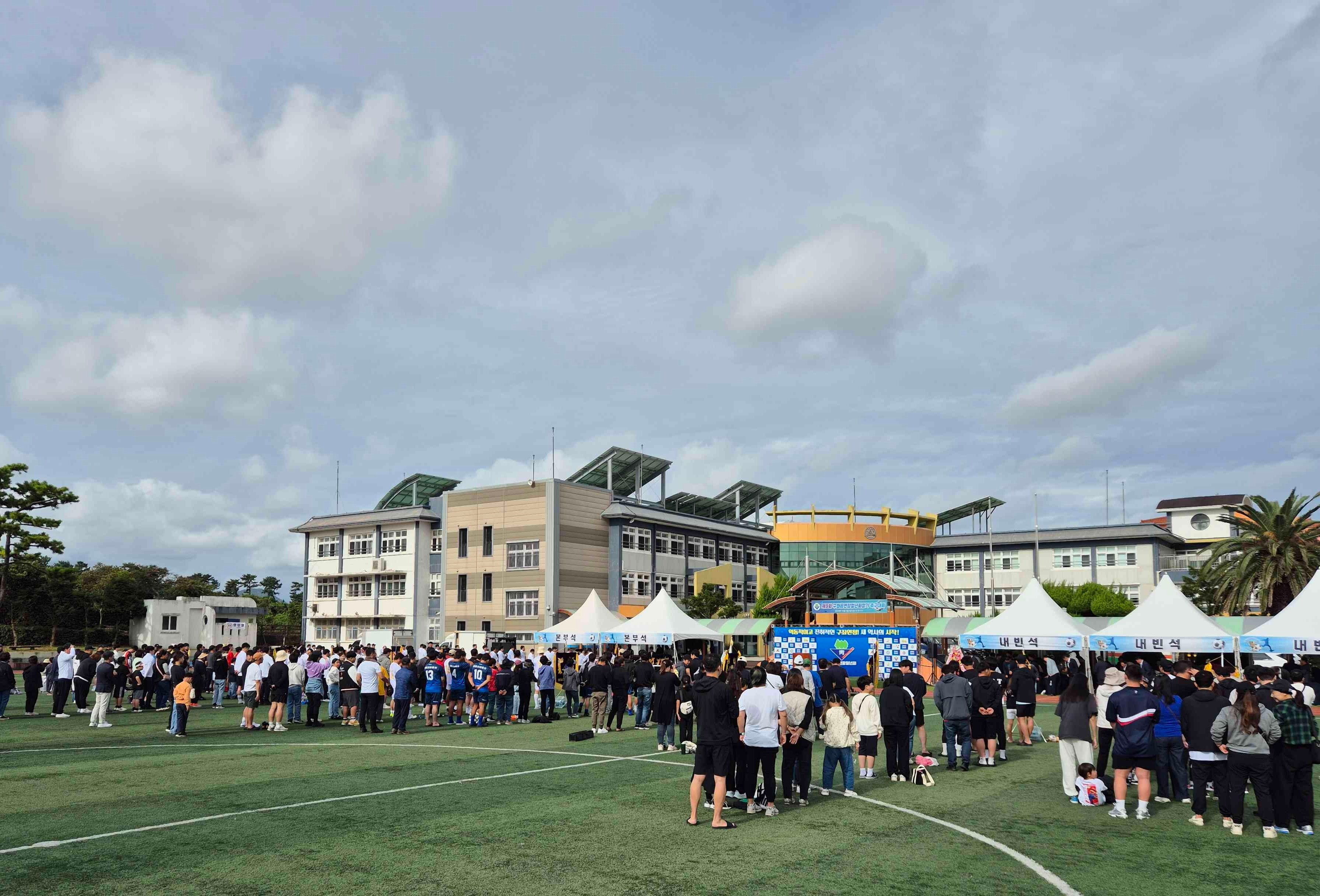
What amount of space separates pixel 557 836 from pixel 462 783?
14.1ft

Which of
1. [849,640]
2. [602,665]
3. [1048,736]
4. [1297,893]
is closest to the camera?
[1297,893]

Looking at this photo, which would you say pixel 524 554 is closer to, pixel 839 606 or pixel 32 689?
pixel 839 606

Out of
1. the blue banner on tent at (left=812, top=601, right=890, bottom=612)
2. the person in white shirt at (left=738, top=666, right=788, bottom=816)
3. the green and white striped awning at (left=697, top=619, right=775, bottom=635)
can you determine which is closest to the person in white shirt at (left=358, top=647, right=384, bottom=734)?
the person in white shirt at (left=738, top=666, right=788, bottom=816)

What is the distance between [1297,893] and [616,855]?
6271 millimetres

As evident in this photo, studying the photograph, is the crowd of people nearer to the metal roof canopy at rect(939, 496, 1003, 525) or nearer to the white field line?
the white field line

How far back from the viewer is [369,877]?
29.5 feet

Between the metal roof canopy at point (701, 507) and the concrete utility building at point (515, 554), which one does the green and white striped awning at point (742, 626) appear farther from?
the metal roof canopy at point (701, 507)

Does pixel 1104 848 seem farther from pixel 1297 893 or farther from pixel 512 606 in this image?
pixel 512 606

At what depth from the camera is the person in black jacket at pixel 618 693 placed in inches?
917

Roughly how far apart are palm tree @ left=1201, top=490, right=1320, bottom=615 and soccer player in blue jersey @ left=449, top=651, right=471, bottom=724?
3503cm

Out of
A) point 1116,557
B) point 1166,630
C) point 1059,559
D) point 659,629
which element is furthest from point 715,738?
point 1059,559

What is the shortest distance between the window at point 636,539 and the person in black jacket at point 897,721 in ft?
162

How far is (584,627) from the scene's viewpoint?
35812 mm

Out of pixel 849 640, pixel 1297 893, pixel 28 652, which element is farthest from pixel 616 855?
pixel 28 652
